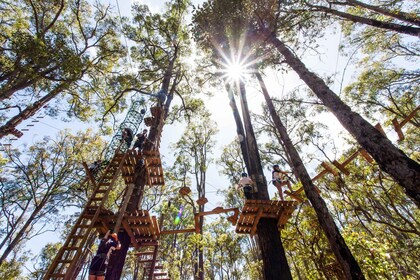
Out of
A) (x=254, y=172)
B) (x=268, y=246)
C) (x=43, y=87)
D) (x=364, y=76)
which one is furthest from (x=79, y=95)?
(x=364, y=76)

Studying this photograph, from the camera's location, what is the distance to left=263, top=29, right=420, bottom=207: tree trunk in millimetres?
3191

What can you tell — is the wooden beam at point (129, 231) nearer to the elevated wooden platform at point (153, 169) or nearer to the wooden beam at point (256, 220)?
the elevated wooden platform at point (153, 169)

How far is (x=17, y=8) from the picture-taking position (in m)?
12.5

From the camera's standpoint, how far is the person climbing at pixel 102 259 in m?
4.46

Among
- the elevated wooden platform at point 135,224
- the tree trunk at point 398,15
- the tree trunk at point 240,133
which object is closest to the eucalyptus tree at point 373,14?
the tree trunk at point 398,15

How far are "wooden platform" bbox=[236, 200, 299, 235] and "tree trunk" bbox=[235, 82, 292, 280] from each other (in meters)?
0.18

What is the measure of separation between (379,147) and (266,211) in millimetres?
2676

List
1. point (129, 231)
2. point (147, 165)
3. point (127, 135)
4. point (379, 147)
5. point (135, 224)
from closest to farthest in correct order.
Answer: point (379, 147)
point (135, 224)
point (129, 231)
point (147, 165)
point (127, 135)

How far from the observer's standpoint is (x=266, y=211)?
16.9ft

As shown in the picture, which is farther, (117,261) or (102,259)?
(117,261)

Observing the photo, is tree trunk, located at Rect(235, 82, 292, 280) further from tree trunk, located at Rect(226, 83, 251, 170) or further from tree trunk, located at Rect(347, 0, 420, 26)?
tree trunk, located at Rect(347, 0, 420, 26)

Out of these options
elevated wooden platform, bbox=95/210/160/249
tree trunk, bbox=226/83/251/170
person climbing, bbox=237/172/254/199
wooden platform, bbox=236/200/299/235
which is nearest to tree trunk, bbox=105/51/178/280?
elevated wooden platform, bbox=95/210/160/249

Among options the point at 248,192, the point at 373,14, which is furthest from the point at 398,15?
the point at 248,192

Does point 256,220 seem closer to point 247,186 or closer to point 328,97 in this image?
point 247,186
